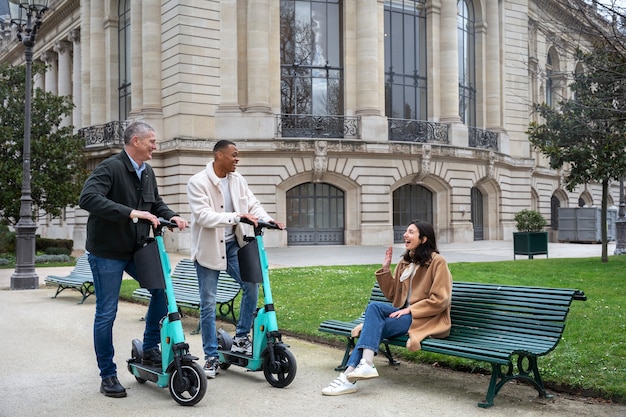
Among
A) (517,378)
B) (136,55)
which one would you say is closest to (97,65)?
(136,55)

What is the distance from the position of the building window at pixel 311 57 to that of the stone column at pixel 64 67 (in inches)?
745

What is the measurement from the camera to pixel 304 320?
32.0 feet

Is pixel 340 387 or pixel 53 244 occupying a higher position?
pixel 53 244

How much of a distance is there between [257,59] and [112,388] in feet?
Answer: 85.3

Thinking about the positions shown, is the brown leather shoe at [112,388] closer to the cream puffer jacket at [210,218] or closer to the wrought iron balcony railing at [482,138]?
the cream puffer jacket at [210,218]

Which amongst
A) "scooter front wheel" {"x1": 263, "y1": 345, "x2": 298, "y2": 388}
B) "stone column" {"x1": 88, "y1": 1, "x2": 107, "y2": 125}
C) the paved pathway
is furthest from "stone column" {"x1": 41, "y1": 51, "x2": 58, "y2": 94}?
"scooter front wheel" {"x1": 263, "y1": 345, "x2": 298, "y2": 388}

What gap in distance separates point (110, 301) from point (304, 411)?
1.86 metres


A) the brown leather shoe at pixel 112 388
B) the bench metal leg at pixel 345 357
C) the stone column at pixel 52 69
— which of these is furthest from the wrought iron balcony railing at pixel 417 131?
the brown leather shoe at pixel 112 388

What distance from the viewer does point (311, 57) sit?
3262 cm

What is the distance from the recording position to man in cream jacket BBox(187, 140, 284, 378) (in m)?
6.46

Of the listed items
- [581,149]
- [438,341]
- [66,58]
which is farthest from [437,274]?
[66,58]

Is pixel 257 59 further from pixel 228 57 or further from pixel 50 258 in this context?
pixel 50 258

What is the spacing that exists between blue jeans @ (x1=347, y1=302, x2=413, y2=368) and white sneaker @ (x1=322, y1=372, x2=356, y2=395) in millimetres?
148

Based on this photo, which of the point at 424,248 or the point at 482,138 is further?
the point at 482,138
